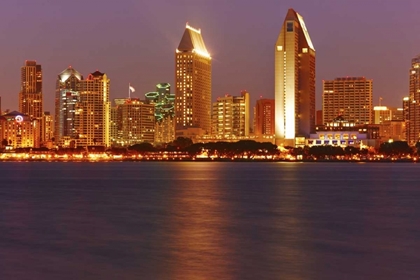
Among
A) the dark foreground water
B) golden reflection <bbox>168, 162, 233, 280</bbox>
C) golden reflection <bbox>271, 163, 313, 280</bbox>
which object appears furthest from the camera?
golden reflection <bbox>271, 163, 313, 280</bbox>

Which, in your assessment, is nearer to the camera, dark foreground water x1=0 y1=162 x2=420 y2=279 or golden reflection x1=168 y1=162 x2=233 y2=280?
golden reflection x1=168 y1=162 x2=233 y2=280

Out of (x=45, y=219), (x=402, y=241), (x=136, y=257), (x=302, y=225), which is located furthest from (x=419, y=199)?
(x=136, y=257)

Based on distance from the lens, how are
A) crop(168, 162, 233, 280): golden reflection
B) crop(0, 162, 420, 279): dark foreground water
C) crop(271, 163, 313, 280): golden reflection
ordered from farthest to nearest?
crop(271, 163, 313, 280): golden reflection → crop(0, 162, 420, 279): dark foreground water → crop(168, 162, 233, 280): golden reflection

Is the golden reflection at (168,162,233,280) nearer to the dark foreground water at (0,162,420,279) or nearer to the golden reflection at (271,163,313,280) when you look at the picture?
the dark foreground water at (0,162,420,279)

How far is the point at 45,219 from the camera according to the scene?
179 feet

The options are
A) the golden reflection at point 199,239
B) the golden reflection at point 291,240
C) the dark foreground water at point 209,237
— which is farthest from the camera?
the golden reflection at point 291,240

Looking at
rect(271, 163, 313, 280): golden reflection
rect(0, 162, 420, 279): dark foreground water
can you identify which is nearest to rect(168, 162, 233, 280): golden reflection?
rect(0, 162, 420, 279): dark foreground water

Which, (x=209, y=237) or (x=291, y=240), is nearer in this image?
(x=291, y=240)

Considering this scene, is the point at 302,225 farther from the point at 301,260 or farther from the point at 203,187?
the point at 203,187

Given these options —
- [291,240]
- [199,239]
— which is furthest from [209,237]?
[291,240]

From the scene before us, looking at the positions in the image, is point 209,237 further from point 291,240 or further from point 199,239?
point 291,240

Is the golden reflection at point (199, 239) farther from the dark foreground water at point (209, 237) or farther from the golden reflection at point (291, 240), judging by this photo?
the golden reflection at point (291, 240)

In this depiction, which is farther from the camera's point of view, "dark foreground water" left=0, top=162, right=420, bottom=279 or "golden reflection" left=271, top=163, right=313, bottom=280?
"golden reflection" left=271, top=163, right=313, bottom=280

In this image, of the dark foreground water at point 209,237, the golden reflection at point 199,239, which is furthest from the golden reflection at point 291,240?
the golden reflection at point 199,239
